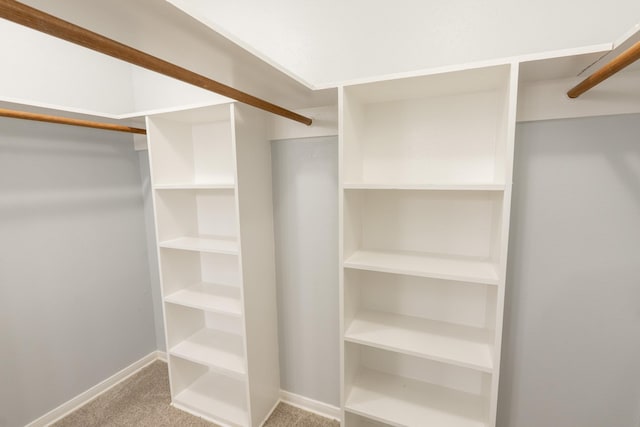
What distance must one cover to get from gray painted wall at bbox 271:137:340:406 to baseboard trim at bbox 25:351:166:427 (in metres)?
1.31

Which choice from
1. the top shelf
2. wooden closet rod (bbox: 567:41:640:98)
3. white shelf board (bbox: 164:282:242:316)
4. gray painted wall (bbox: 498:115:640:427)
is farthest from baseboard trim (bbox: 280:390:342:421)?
wooden closet rod (bbox: 567:41:640:98)

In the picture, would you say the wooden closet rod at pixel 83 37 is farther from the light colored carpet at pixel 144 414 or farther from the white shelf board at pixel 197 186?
the light colored carpet at pixel 144 414

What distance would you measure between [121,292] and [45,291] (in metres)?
0.46

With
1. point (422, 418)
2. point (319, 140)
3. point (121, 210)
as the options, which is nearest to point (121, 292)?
point (121, 210)

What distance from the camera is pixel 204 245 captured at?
1729 millimetres

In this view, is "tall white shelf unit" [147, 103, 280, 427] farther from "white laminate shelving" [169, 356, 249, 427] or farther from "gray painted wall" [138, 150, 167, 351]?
"gray painted wall" [138, 150, 167, 351]

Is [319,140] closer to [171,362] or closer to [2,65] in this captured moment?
[171,362]

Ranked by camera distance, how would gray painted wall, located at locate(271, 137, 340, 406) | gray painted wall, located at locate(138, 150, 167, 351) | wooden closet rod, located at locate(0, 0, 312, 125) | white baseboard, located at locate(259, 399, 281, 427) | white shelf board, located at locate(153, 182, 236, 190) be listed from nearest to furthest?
wooden closet rod, located at locate(0, 0, 312, 125) < white shelf board, located at locate(153, 182, 236, 190) < gray painted wall, located at locate(271, 137, 340, 406) < white baseboard, located at locate(259, 399, 281, 427) < gray painted wall, located at locate(138, 150, 167, 351)

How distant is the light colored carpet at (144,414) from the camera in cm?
176

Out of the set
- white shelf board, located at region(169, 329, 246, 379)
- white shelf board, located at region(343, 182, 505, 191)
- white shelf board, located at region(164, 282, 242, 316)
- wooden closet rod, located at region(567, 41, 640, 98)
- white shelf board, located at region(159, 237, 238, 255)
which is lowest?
white shelf board, located at region(169, 329, 246, 379)

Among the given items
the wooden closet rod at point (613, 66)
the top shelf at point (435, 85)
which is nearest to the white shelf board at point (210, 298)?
the top shelf at point (435, 85)

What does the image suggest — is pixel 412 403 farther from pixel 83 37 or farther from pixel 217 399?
pixel 83 37

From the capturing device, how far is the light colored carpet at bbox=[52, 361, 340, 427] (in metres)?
1.76

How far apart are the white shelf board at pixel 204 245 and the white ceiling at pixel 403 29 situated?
1.01 m
